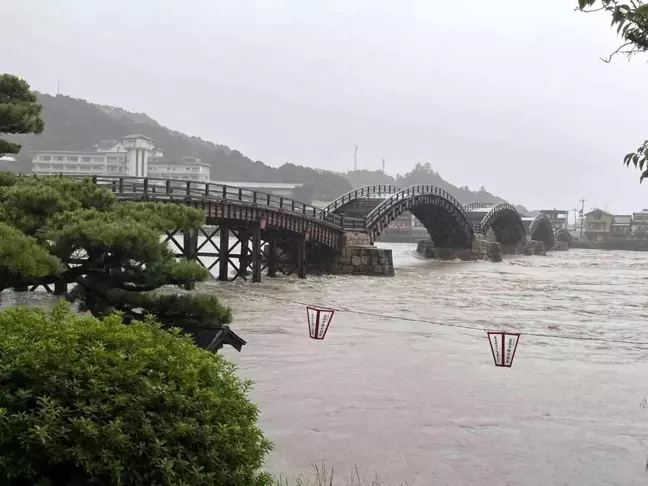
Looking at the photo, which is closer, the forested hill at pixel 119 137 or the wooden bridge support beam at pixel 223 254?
the wooden bridge support beam at pixel 223 254

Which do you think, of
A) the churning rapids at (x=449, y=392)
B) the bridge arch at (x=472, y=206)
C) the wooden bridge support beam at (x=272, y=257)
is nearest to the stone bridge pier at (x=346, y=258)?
the wooden bridge support beam at (x=272, y=257)

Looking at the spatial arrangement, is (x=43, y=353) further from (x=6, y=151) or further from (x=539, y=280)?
(x=539, y=280)

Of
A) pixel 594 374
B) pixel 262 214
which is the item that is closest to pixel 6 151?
pixel 262 214

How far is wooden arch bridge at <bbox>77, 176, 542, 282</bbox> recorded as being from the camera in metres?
22.8

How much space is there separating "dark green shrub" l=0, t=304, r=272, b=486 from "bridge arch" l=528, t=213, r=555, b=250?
76784mm

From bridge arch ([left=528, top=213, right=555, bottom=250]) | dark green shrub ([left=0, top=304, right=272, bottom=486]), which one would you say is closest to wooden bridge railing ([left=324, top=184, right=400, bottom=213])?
dark green shrub ([left=0, top=304, right=272, bottom=486])

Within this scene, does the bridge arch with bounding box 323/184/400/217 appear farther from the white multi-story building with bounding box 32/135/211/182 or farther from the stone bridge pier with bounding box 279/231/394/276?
the white multi-story building with bounding box 32/135/211/182

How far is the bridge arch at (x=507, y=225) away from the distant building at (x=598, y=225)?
90.1 feet

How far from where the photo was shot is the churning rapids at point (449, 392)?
6.90m

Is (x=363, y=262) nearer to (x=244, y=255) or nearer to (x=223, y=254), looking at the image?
(x=244, y=255)

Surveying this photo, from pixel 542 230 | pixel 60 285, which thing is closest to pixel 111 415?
pixel 60 285

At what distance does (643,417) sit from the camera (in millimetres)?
8703

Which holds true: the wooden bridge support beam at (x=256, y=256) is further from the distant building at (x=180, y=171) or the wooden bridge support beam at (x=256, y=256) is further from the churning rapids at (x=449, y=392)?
the distant building at (x=180, y=171)

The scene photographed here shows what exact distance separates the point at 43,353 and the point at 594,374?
34.2ft
